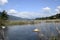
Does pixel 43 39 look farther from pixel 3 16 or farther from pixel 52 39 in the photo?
pixel 3 16

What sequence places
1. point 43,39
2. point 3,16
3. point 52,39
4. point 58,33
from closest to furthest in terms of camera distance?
1. point 52,39
2. point 43,39
3. point 58,33
4. point 3,16

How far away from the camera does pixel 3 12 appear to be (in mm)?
49938

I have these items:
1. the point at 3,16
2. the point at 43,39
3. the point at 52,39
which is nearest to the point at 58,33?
the point at 43,39

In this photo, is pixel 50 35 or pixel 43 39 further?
pixel 43 39

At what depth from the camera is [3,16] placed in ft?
161

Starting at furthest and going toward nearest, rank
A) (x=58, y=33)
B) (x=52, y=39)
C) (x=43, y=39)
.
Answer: (x=58, y=33), (x=43, y=39), (x=52, y=39)

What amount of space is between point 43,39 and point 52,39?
1.42 m

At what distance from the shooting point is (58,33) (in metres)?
13.1

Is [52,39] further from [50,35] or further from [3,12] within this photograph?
[3,12]

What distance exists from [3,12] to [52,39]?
132 feet

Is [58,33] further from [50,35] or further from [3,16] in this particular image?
[3,16]

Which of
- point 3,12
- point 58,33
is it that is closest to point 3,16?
point 3,12

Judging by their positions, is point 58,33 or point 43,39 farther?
point 58,33

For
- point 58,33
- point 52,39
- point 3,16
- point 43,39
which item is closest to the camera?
point 52,39
